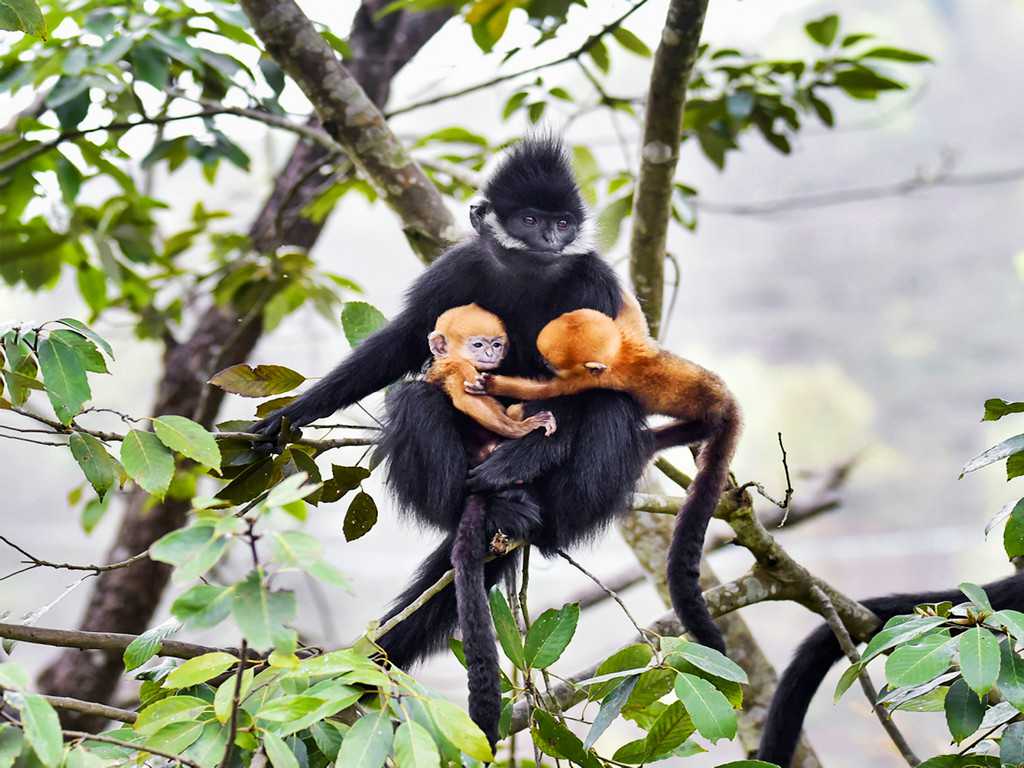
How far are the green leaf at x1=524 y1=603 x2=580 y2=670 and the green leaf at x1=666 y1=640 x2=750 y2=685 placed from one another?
173mm

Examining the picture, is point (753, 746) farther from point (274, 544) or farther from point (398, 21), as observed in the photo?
point (398, 21)

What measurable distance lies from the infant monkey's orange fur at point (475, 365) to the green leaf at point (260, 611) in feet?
3.37

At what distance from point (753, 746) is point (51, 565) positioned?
5.87 feet

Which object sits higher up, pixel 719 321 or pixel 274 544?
pixel 719 321

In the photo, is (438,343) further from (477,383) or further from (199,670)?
(199,670)

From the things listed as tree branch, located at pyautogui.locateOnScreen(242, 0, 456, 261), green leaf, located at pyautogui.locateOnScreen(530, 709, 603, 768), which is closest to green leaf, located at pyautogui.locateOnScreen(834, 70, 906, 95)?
tree branch, located at pyautogui.locateOnScreen(242, 0, 456, 261)

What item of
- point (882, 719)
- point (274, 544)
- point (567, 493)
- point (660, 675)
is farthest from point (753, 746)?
point (274, 544)

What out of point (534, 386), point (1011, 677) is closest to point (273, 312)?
point (534, 386)

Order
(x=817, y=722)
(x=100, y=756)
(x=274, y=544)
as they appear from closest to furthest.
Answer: (x=274, y=544) → (x=100, y=756) → (x=817, y=722)

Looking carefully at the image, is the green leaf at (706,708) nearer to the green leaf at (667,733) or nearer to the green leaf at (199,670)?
the green leaf at (667,733)

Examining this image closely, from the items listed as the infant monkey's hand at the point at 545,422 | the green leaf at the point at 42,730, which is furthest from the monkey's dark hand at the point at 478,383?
the green leaf at the point at 42,730

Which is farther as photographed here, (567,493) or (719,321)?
(719,321)

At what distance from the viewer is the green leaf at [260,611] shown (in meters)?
1.07

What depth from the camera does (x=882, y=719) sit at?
83.5 inches
